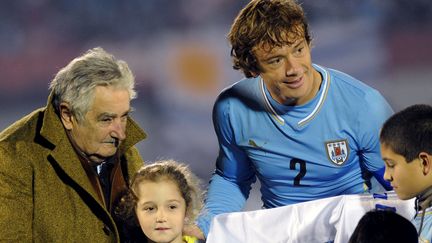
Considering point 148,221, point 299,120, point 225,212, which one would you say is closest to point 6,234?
point 148,221

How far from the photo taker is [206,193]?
301cm

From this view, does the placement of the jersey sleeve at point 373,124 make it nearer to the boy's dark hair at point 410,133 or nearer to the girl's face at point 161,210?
the boy's dark hair at point 410,133

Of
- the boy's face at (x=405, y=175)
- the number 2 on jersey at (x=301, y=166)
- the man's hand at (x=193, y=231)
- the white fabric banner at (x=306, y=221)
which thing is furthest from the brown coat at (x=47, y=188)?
the boy's face at (x=405, y=175)

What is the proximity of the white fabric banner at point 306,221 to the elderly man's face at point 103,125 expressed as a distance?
1.20 feet

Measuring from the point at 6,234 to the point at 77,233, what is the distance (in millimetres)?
213

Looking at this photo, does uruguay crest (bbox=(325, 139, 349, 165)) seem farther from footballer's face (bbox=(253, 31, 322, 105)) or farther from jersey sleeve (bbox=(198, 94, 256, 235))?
jersey sleeve (bbox=(198, 94, 256, 235))

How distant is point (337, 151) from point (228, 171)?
0.37m

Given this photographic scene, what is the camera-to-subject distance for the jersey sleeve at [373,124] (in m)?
2.81

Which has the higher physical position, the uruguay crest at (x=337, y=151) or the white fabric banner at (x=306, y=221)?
the uruguay crest at (x=337, y=151)

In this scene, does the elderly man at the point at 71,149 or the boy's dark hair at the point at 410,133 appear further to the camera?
the elderly man at the point at 71,149

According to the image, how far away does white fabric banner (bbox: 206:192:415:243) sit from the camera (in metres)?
2.57

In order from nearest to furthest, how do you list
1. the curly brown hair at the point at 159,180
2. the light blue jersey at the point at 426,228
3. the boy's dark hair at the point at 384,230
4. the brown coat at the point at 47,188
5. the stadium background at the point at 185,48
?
the boy's dark hair at the point at 384,230 < the light blue jersey at the point at 426,228 < the brown coat at the point at 47,188 < the curly brown hair at the point at 159,180 < the stadium background at the point at 185,48

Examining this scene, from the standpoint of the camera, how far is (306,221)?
8.55ft

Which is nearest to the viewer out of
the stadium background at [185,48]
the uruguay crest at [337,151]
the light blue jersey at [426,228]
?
the light blue jersey at [426,228]
